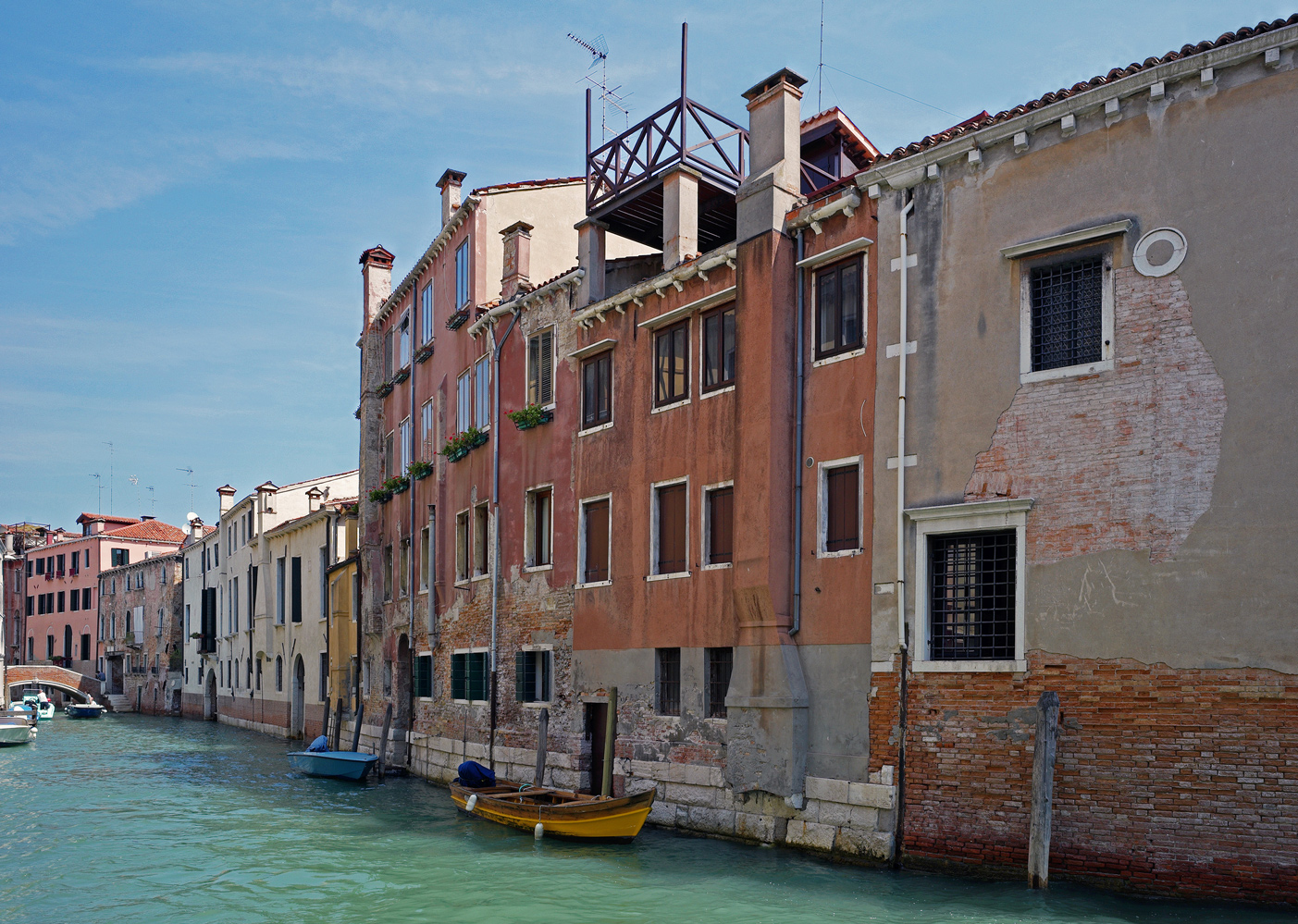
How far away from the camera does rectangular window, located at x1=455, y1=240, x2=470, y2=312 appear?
23.2 metres

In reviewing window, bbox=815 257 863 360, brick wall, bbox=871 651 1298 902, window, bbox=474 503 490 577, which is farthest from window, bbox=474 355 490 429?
brick wall, bbox=871 651 1298 902

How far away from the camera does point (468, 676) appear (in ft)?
70.1

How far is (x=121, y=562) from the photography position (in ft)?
206

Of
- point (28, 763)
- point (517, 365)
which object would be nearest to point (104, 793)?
point (28, 763)

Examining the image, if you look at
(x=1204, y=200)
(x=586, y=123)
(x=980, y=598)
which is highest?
(x=586, y=123)

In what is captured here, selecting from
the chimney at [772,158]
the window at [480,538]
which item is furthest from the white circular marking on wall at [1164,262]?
the window at [480,538]

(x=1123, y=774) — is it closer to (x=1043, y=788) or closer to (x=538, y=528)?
(x=1043, y=788)

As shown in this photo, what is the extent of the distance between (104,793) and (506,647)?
9.32m

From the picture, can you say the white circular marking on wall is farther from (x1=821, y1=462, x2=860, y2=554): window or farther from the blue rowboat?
the blue rowboat

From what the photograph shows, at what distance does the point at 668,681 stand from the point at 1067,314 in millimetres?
7488

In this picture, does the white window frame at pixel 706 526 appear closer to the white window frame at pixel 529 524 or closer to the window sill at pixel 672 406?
the window sill at pixel 672 406

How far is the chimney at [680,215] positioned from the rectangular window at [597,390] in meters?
2.10

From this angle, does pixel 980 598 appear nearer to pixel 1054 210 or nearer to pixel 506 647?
pixel 1054 210

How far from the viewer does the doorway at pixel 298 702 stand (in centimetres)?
3662
